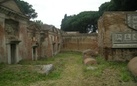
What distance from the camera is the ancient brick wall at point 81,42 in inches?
1125

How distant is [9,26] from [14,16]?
0.80 metres

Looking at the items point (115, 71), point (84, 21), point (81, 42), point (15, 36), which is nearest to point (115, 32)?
point (115, 71)

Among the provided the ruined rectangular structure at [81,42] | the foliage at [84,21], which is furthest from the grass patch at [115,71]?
the foliage at [84,21]

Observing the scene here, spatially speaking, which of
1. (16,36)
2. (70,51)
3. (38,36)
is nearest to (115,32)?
(16,36)

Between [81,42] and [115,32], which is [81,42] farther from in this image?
[115,32]

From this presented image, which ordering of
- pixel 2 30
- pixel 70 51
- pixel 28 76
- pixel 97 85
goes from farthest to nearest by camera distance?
pixel 70 51 → pixel 2 30 → pixel 28 76 → pixel 97 85

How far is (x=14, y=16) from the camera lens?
42.3 ft

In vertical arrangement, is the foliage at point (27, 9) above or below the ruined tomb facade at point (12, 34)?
above

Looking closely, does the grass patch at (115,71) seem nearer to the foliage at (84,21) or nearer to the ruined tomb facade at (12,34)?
the ruined tomb facade at (12,34)

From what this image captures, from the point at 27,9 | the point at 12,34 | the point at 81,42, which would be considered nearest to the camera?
the point at 12,34

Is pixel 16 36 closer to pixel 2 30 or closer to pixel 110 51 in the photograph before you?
→ pixel 2 30

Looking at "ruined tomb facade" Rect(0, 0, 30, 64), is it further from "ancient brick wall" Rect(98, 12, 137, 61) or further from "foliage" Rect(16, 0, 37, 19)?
"foliage" Rect(16, 0, 37, 19)

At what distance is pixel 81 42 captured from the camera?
29.0 metres

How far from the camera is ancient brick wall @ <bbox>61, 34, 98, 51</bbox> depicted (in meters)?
28.6
